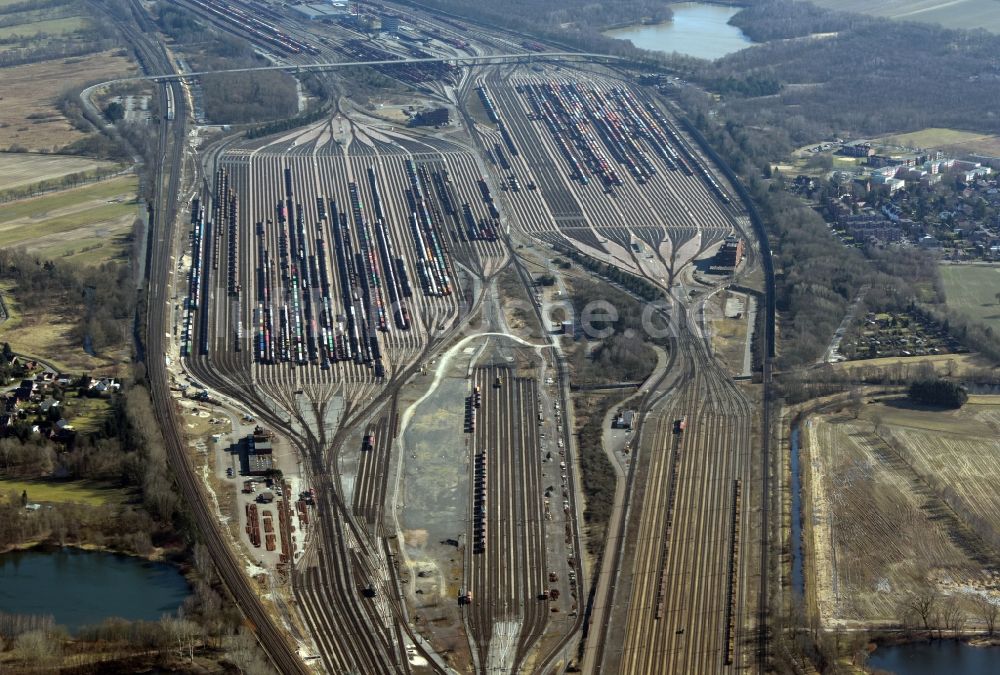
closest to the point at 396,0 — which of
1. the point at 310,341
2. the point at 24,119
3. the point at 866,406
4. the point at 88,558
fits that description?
the point at 24,119

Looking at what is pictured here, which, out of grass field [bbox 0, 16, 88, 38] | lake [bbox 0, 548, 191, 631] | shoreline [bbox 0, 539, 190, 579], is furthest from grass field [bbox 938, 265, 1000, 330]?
grass field [bbox 0, 16, 88, 38]

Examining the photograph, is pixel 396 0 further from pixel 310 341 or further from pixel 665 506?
pixel 665 506

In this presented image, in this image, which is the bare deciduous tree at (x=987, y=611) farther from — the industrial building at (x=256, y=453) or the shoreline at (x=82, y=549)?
the shoreline at (x=82, y=549)

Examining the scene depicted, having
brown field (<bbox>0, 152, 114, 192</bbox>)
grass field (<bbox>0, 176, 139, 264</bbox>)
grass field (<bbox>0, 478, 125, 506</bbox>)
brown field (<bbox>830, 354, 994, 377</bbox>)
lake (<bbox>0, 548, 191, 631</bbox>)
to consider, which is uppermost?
brown field (<bbox>0, 152, 114, 192</bbox>)

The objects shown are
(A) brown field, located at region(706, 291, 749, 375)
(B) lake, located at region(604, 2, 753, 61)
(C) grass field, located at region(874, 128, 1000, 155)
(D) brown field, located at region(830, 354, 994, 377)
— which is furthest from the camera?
(B) lake, located at region(604, 2, 753, 61)

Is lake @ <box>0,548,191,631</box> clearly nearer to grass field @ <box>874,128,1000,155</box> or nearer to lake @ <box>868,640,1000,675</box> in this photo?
lake @ <box>868,640,1000,675</box>

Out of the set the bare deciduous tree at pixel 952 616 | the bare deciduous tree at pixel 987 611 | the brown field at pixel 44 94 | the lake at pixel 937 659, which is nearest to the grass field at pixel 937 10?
the brown field at pixel 44 94

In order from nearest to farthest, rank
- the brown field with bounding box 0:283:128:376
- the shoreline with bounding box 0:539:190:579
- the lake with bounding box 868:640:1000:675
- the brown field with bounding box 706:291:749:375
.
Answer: the lake with bounding box 868:640:1000:675
the shoreline with bounding box 0:539:190:579
the brown field with bounding box 0:283:128:376
the brown field with bounding box 706:291:749:375
